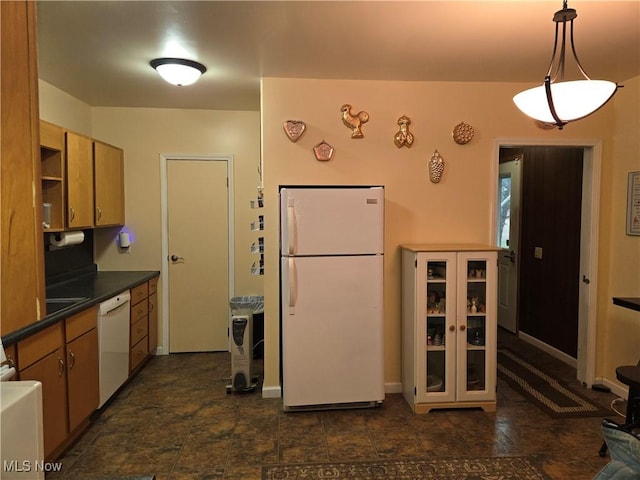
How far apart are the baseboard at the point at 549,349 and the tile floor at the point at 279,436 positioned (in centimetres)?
65

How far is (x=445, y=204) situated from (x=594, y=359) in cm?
183

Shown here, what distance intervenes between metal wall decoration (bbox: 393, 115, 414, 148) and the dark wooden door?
1.80 meters

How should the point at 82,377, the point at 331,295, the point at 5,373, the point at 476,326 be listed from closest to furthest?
1. the point at 5,373
2. the point at 82,377
3. the point at 331,295
4. the point at 476,326

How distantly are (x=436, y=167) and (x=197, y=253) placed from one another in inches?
101

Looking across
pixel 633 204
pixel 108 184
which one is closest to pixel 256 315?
pixel 108 184

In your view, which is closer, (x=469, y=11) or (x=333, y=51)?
(x=469, y=11)

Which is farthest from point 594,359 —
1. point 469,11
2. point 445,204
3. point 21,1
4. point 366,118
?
point 21,1

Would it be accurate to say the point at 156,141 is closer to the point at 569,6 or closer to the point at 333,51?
the point at 333,51

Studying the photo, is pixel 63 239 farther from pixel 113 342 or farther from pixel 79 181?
pixel 113 342

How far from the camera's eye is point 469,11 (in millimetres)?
2199

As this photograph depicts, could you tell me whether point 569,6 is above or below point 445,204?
above

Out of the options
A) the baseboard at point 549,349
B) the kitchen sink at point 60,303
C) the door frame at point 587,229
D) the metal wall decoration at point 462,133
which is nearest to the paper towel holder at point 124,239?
the kitchen sink at point 60,303

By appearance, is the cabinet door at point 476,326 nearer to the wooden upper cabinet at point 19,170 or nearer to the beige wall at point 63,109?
the wooden upper cabinet at point 19,170

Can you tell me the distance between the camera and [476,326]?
10.7 feet
